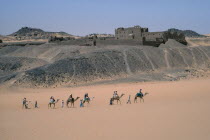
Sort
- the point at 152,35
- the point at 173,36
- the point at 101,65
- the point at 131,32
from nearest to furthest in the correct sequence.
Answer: the point at 101,65 < the point at 152,35 < the point at 131,32 < the point at 173,36

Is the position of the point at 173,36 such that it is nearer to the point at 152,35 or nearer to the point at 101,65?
the point at 152,35

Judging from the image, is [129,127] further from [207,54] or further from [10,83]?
[207,54]

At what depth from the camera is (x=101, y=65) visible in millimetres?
41188

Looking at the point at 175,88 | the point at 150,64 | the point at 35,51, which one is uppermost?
the point at 35,51

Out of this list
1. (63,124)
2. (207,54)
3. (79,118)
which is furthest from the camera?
(207,54)

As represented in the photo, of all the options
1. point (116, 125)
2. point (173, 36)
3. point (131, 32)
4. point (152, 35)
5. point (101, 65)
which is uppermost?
point (131, 32)

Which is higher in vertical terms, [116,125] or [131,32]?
[131,32]

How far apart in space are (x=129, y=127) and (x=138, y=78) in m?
25.6

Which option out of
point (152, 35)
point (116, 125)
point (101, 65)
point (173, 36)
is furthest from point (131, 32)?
point (116, 125)

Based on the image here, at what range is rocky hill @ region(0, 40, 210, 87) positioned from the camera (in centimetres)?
3653

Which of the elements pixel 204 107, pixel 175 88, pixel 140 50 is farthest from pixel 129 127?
pixel 140 50

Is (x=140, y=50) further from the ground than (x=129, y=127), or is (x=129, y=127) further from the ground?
(x=140, y=50)

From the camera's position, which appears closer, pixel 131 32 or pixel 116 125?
pixel 116 125

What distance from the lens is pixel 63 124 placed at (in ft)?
45.2
